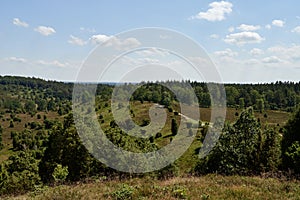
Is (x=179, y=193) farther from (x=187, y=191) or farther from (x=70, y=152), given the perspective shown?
(x=70, y=152)

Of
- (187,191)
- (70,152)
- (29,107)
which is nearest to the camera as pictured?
(187,191)

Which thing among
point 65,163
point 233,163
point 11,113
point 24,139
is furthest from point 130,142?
point 11,113

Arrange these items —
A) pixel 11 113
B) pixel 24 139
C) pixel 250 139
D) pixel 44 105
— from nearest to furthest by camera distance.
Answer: pixel 250 139 < pixel 24 139 < pixel 11 113 < pixel 44 105

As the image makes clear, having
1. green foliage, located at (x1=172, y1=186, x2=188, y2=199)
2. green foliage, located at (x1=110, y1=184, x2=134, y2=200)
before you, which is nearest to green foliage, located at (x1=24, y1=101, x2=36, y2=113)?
green foliage, located at (x1=110, y1=184, x2=134, y2=200)

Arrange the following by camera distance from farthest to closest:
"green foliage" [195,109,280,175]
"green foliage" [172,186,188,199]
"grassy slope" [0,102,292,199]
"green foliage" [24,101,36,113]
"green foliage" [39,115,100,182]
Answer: "green foliage" [24,101,36,113], "green foliage" [195,109,280,175], "green foliage" [39,115,100,182], "grassy slope" [0,102,292,199], "green foliage" [172,186,188,199]

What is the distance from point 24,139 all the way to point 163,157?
366 feet

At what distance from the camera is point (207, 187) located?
10180mm

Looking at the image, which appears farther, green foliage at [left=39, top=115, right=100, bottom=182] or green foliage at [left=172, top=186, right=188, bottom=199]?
green foliage at [left=39, top=115, right=100, bottom=182]

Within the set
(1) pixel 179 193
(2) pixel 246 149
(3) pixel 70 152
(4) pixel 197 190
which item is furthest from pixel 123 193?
(2) pixel 246 149

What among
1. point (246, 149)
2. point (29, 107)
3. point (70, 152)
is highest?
point (246, 149)

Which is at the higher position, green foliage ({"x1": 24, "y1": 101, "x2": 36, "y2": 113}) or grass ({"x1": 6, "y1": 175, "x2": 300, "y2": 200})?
grass ({"x1": 6, "y1": 175, "x2": 300, "y2": 200})

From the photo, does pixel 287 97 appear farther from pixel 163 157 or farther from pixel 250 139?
pixel 163 157

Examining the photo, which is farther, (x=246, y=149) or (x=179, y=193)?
(x=246, y=149)

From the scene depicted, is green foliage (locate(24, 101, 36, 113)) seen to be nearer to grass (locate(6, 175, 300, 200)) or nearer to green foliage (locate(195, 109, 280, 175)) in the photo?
green foliage (locate(195, 109, 280, 175))
